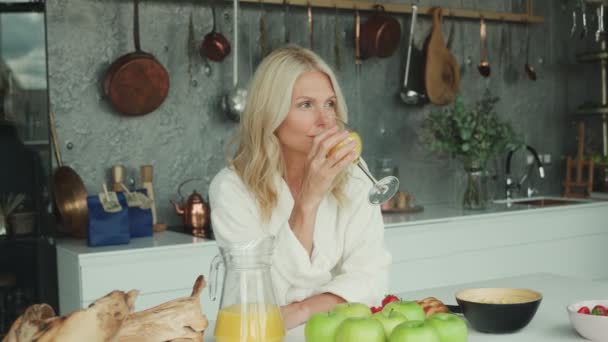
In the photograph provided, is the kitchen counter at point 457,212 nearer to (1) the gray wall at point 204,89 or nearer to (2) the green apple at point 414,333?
(1) the gray wall at point 204,89

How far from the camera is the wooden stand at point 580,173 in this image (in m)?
4.68

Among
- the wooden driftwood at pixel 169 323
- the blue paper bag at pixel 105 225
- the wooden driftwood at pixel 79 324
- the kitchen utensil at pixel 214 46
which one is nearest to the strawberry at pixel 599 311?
the wooden driftwood at pixel 169 323

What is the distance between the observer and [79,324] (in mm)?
979

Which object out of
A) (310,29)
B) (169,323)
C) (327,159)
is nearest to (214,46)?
(310,29)

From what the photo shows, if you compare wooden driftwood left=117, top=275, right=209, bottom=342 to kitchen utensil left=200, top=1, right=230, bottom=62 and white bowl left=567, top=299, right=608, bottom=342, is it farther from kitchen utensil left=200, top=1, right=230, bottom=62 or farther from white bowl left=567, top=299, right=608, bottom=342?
kitchen utensil left=200, top=1, right=230, bottom=62

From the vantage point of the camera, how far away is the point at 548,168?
4.93 m

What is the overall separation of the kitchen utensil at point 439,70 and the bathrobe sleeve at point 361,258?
2.24 meters

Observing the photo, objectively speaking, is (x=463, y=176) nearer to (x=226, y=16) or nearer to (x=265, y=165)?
(x=226, y=16)

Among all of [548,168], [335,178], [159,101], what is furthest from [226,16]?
[548,168]

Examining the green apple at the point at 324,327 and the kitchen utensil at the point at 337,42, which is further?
the kitchen utensil at the point at 337,42

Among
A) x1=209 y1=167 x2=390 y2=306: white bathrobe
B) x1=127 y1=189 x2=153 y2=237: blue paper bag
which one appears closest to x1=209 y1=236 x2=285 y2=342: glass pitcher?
x1=209 y1=167 x2=390 y2=306: white bathrobe

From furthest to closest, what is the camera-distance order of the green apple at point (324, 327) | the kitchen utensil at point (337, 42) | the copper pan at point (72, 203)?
the kitchen utensil at point (337, 42) → the copper pan at point (72, 203) → the green apple at point (324, 327)

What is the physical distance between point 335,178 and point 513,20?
303cm

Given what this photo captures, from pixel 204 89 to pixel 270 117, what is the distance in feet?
5.36
